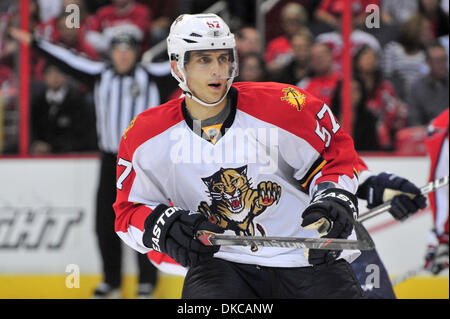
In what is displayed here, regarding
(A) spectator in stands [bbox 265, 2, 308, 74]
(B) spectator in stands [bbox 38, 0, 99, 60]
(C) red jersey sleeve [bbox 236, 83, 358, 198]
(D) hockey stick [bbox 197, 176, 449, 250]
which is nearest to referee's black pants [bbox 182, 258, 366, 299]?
(D) hockey stick [bbox 197, 176, 449, 250]

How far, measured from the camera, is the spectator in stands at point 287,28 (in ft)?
15.3

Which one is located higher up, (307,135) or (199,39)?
(199,39)

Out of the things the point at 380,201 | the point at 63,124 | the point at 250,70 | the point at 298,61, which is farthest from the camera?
the point at 63,124

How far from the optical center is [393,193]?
3.00 meters

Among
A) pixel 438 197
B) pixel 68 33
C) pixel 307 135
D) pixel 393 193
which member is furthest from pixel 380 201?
pixel 68 33

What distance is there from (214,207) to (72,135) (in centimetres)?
240

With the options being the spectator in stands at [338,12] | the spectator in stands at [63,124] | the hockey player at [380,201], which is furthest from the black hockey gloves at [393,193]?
the spectator in stands at [63,124]

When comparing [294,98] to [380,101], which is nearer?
[294,98]

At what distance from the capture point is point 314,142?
2.55 meters

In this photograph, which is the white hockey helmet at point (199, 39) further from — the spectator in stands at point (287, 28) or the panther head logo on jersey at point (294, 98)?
the spectator in stands at point (287, 28)

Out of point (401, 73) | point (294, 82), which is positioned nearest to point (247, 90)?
point (294, 82)

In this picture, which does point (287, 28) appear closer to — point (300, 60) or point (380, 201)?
point (300, 60)

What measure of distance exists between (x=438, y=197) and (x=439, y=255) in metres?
0.25

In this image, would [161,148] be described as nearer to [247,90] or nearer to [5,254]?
[247,90]
